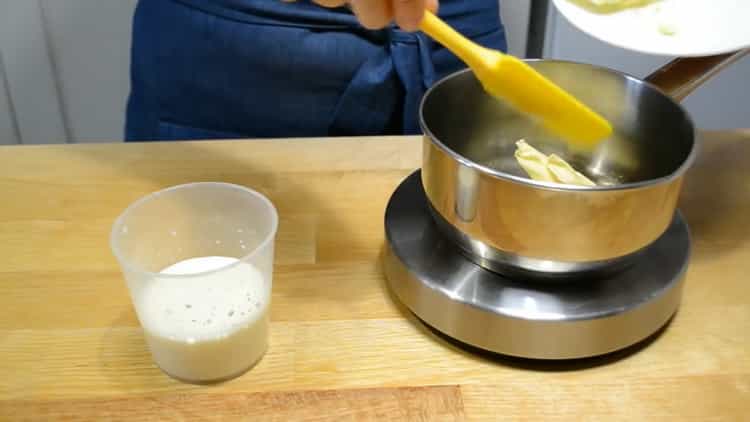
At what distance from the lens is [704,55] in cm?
63

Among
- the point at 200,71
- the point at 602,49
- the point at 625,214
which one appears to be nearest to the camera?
the point at 625,214

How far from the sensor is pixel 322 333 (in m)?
0.58

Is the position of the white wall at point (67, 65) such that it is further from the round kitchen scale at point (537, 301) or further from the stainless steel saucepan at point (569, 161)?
the round kitchen scale at point (537, 301)

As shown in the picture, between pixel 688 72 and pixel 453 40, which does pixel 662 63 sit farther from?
pixel 453 40

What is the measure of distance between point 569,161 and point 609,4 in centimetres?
15

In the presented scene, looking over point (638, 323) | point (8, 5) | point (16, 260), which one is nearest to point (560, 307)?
point (638, 323)

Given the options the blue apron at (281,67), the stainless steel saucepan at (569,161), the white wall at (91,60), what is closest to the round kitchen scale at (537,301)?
the stainless steel saucepan at (569,161)

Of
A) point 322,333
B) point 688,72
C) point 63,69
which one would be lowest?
point 63,69

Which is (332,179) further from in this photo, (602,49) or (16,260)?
(602,49)

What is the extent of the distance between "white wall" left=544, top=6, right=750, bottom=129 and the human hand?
635 mm

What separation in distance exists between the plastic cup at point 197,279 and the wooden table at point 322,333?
0.08 ft

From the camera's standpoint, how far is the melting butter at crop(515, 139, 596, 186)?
62 cm

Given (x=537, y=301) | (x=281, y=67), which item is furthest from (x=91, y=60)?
(x=537, y=301)

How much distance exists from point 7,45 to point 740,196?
1.17 metres
